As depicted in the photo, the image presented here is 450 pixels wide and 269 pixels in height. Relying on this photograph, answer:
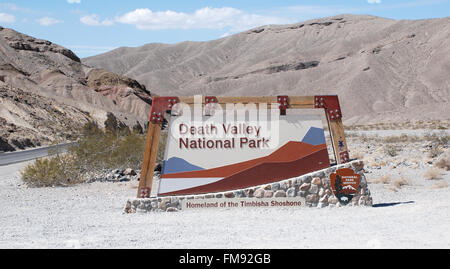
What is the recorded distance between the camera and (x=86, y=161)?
1762 cm

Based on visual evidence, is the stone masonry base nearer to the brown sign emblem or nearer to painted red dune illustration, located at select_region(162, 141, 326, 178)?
the brown sign emblem

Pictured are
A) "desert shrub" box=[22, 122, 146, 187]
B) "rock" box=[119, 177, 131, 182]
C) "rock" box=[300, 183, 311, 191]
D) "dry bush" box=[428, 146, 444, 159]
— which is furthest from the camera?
"dry bush" box=[428, 146, 444, 159]

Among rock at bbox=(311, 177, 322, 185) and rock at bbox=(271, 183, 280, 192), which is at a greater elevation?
rock at bbox=(311, 177, 322, 185)

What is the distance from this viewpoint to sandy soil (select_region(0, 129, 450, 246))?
7.59m

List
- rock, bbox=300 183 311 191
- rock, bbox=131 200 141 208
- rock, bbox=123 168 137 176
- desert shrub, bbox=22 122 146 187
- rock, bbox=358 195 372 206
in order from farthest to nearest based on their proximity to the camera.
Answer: rock, bbox=123 168 137 176
desert shrub, bbox=22 122 146 187
rock, bbox=358 195 372 206
rock, bbox=300 183 311 191
rock, bbox=131 200 141 208

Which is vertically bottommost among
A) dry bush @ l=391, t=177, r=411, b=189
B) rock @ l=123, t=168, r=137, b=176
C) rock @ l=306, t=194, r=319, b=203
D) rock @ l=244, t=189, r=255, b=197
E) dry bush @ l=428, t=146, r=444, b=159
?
rock @ l=306, t=194, r=319, b=203

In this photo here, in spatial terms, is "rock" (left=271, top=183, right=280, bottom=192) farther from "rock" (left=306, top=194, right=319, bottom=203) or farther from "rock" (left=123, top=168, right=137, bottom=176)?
"rock" (left=123, top=168, right=137, bottom=176)

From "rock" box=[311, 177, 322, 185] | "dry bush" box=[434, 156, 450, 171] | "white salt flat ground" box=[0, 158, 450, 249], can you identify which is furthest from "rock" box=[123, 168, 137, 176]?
"dry bush" box=[434, 156, 450, 171]

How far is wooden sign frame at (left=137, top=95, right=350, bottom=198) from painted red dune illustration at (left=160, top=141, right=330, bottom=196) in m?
0.37

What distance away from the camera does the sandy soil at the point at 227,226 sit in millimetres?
7586

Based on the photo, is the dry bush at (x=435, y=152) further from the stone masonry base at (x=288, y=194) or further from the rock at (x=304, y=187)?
the rock at (x=304, y=187)

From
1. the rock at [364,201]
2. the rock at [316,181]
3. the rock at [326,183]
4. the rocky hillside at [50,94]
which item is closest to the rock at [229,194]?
the rock at [316,181]

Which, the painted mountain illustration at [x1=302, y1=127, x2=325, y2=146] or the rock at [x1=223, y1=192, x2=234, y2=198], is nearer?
the rock at [x1=223, y1=192, x2=234, y2=198]

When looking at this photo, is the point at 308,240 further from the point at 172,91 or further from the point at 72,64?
the point at 172,91
